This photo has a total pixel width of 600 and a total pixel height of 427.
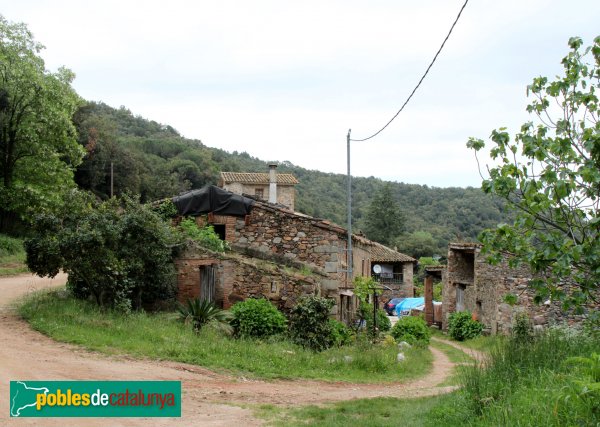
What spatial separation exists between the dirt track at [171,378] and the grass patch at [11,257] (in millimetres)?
10823

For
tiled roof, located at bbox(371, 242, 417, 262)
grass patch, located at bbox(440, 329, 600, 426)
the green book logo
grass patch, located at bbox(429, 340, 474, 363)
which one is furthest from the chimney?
tiled roof, located at bbox(371, 242, 417, 262)

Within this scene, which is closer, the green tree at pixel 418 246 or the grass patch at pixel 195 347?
the grass patch at pixel 195 347

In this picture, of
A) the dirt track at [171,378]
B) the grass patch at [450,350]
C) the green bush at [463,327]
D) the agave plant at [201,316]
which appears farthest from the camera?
the green bush at [463,327]

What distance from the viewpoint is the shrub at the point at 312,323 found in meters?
15.6

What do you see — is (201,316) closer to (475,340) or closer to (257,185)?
(475,340)

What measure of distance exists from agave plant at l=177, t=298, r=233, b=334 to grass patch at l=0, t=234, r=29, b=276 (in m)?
11.1

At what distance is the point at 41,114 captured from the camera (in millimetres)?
28000

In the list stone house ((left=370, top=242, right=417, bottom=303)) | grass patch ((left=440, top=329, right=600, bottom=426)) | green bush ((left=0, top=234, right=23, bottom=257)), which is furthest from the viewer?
stone house ((left=370, top=242, right=417, bottom=303))

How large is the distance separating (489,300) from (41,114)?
75.8 ft

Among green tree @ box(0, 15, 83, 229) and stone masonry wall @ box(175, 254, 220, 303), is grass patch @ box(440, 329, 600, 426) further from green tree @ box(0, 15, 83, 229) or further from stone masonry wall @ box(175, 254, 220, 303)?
green tree @ box(0, 15, 83, 229)

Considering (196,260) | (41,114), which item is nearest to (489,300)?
(196,260)

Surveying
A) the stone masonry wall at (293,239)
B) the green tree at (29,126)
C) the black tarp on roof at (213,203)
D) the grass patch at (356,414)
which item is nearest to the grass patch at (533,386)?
the grass patch at (356,414)

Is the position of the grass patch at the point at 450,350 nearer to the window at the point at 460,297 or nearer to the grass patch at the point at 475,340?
the grass patch at the point at 475,340

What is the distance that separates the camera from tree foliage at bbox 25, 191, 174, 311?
13.4 m
